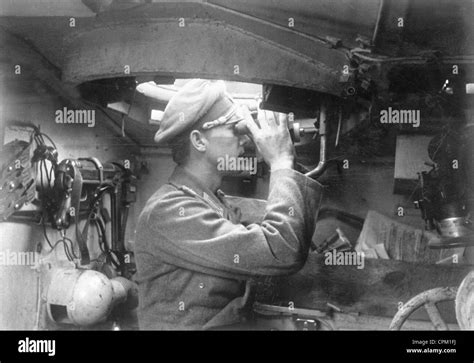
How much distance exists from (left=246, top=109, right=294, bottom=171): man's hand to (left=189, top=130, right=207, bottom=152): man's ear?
0.13 m

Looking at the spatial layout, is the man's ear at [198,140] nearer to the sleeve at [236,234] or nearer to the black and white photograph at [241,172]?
the black and white photograph at [241,172]

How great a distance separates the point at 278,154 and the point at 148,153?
36 cm

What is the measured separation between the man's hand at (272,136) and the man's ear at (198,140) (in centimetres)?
Answer: 13

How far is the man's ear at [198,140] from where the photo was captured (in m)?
1.54

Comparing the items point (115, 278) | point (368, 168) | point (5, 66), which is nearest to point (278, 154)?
point (368, 168)

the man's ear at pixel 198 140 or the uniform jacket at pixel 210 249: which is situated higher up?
the man's ear at pixel 198 140

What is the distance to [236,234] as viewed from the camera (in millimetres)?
1501

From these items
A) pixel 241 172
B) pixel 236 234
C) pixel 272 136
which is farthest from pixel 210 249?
pixel 272 136

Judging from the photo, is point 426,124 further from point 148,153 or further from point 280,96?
point 148,153
